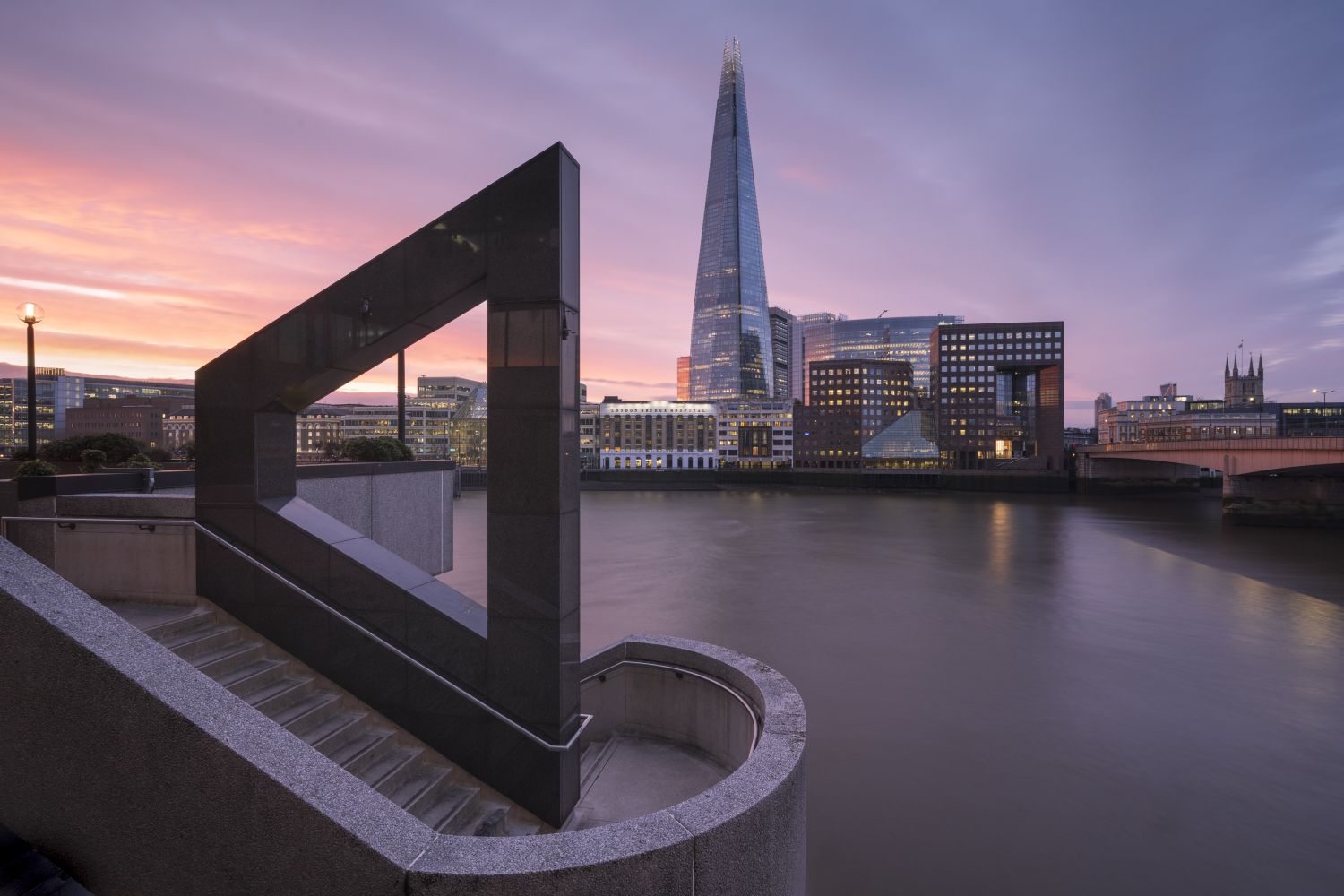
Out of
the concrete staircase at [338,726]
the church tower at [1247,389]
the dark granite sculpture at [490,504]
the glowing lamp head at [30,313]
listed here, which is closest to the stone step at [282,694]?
the concrete staircase at [338,726]

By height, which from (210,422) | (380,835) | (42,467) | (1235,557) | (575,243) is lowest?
Answer: (1235,557)

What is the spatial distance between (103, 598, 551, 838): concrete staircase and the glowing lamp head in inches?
393

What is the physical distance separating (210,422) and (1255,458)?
2791 inches

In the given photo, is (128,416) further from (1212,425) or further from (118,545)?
(1212,425)

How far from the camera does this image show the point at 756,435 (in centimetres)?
15838

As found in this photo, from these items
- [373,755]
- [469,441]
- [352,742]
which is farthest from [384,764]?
[469,441]

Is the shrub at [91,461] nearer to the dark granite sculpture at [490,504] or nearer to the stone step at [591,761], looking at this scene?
the dark granite sculpture at [490,504]

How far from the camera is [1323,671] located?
55.4ft

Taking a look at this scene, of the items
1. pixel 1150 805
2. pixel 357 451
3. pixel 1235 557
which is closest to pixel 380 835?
pixel 1150 805

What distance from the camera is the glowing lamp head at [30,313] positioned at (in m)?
12.4

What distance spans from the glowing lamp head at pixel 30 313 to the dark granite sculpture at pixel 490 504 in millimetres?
9281

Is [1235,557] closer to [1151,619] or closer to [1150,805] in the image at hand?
[1151,619]

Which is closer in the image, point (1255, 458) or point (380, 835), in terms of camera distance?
point (380, 835)

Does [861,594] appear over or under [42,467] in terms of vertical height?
under
